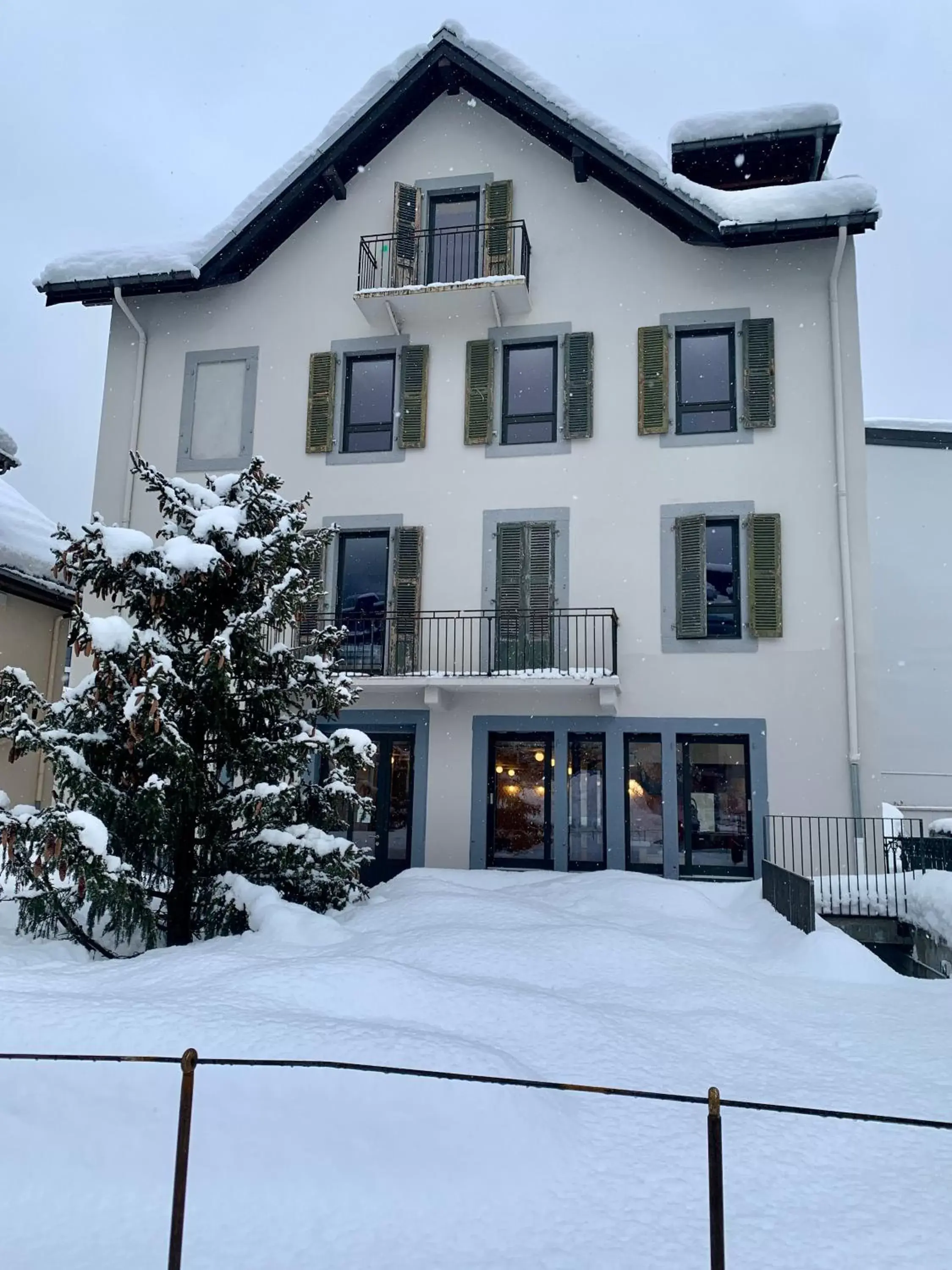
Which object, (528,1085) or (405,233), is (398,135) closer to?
(405,233)

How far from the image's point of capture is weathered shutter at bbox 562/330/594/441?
14305 mm

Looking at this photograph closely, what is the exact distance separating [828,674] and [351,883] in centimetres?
729

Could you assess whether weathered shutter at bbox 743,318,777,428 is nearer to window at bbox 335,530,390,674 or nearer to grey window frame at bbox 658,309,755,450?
grey window frame at bbox 658,309,755,450

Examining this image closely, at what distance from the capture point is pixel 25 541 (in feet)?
59.8

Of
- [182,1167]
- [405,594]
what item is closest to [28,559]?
[405,594]

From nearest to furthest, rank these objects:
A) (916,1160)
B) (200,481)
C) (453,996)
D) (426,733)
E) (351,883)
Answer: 1. (916,1160)
2. (453,996)
3. (351,883)
4. (426,733)
5. (200,481)

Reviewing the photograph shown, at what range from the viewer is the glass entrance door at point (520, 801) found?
13.8 metres

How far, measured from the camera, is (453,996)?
19.1 ft

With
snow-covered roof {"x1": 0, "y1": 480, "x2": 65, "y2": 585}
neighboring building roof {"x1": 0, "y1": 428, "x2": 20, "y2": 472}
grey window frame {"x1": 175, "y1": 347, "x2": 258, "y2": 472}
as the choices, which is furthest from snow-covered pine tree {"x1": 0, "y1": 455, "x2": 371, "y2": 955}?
neighboring building roof {"x1": 0, "y1": 428, "x2": 20, "y2": 472}

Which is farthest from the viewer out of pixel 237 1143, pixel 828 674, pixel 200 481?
pixel 200 481

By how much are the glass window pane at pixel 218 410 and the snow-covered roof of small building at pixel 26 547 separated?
9.58 feet

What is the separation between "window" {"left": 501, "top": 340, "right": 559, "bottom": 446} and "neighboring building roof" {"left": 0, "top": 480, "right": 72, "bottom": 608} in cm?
806

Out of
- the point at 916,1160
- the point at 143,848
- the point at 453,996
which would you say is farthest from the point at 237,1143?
the point at 143,848

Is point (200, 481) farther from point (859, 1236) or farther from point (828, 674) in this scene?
point (859, 1236)
